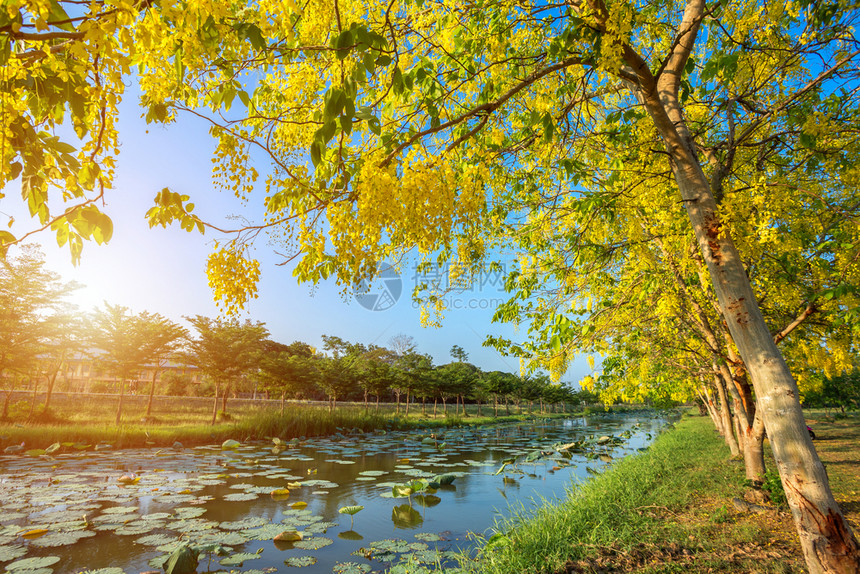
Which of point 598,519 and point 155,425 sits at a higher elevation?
point 155,425

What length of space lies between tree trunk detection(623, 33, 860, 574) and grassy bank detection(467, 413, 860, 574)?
1451 mm

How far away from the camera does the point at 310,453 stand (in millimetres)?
13250

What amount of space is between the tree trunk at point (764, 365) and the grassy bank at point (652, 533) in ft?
4.76

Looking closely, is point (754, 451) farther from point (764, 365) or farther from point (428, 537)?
point (428, 537)

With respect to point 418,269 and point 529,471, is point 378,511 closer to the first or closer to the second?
point 418,269

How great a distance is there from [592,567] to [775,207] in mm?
3713

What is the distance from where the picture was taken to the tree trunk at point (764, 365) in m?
2.46

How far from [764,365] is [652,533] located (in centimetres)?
304

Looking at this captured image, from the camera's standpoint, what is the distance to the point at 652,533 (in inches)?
181

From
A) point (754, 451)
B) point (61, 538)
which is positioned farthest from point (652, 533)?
point (61, 538)

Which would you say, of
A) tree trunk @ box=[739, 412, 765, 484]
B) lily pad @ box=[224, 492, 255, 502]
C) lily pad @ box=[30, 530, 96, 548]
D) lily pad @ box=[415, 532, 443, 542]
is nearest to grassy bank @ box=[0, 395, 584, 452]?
lily pad @ box=[224, 492, 255, 502]

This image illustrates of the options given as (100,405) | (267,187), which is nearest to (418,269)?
(267,187)

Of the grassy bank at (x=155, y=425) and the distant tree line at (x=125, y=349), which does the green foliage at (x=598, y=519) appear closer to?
the distant tree line at (x=125, y=349)

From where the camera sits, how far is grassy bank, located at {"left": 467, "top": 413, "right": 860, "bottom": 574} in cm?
371
